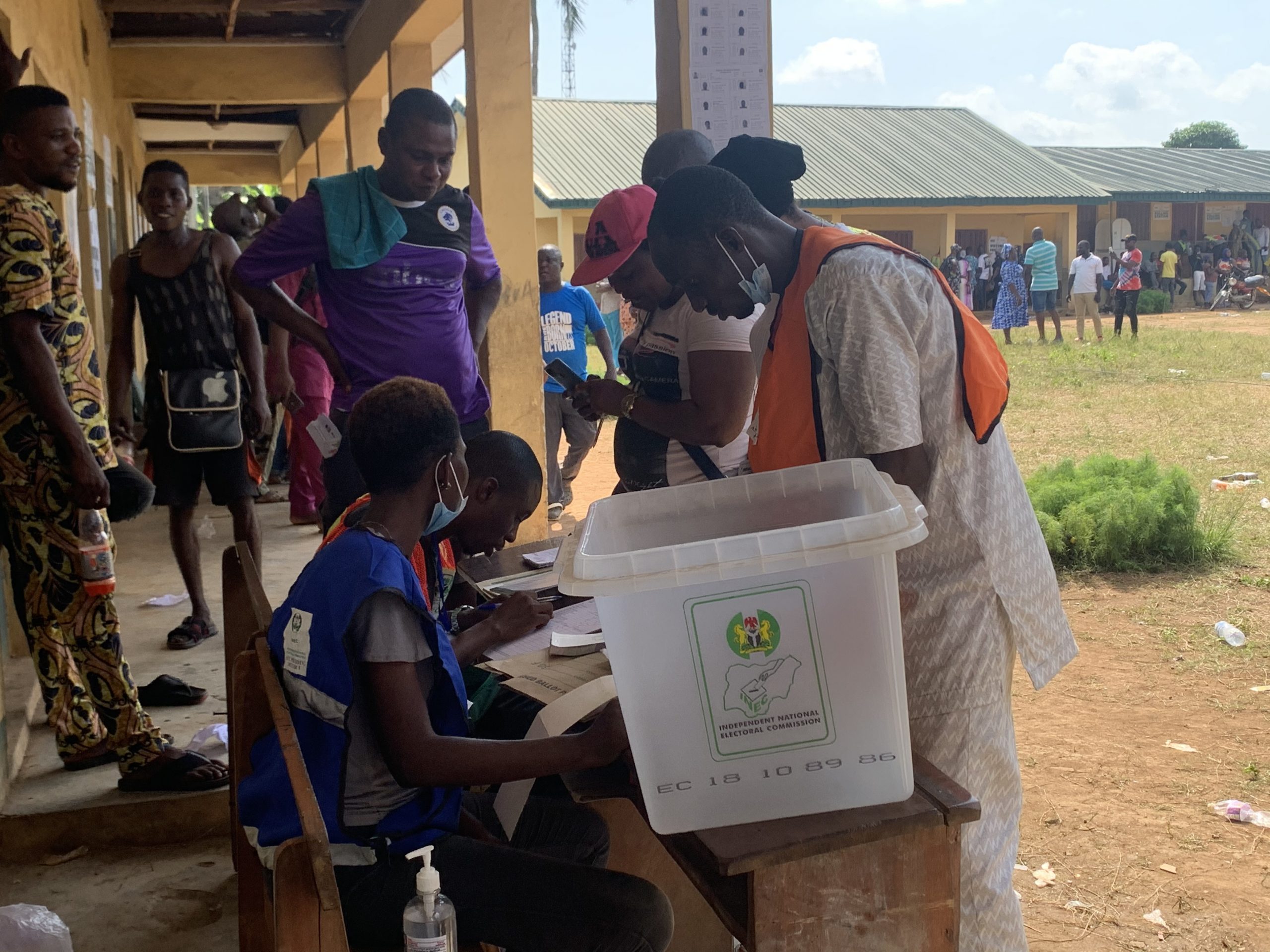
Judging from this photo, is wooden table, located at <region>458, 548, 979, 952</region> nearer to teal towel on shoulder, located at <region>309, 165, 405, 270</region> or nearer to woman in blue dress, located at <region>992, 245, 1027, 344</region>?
teal towel on shoulder, located at <region>309, 165, 405, 270</region>

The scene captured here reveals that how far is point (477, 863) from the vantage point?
1.86m

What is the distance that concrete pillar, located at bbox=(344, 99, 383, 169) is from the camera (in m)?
9.91

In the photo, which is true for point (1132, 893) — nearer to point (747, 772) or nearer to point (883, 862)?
point (883, 862)

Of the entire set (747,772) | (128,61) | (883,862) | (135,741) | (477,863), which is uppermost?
(128,61)

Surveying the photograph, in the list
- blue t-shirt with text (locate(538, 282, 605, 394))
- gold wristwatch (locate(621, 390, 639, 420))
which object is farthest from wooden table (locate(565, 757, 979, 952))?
blue t-shirt with text (locate(538, 282, 605, 394))

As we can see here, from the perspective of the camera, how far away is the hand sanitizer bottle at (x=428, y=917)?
1.61 meters

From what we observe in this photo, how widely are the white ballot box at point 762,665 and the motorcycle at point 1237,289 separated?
1178 inches

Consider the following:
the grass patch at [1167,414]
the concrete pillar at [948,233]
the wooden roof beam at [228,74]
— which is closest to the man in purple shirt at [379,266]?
the grass patch at [1167,414]

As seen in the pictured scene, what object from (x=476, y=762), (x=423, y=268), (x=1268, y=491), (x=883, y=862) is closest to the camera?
(x=883, y=862)

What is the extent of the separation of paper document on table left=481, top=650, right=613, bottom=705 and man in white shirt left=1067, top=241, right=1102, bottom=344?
58.6 feet

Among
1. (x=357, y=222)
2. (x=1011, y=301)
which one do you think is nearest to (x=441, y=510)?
(x=357, y=222)

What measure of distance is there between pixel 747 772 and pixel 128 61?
35.8 feet

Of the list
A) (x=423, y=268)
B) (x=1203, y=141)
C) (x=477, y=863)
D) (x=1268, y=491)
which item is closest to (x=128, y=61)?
(x=423, y=268)

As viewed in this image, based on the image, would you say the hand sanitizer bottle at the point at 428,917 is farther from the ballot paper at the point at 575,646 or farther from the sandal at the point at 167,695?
the sandal at the point at 167,695
